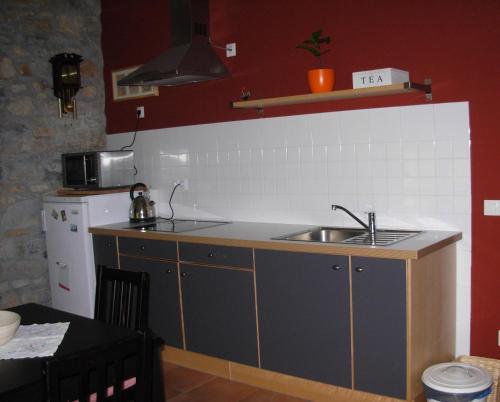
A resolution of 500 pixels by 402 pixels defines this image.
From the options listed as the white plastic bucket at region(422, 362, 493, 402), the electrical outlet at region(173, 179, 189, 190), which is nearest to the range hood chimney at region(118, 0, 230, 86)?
the electrical outlet at region(173, 179, 189, 190)

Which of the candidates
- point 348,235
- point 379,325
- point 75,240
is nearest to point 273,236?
point 348,235

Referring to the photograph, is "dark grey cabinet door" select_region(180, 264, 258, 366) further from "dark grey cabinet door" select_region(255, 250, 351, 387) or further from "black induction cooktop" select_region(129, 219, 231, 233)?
"black induction cooktop" select_region(129, 219, 231, 233)

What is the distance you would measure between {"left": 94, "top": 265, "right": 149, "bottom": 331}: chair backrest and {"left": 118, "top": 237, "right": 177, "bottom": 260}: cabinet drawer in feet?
3.23

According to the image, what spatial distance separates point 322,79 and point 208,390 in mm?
1929

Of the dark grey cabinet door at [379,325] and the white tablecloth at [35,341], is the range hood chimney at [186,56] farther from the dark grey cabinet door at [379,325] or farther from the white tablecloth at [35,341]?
the white tablecloth at [35,341]

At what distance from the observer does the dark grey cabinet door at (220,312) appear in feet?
10.6

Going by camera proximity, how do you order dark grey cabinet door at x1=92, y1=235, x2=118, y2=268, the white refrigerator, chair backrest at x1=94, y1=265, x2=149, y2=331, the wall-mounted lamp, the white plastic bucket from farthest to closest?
the wall-mounted lamp < the white refrigerator < dark grey cabinet door at x1=92, y1=235, x2=118, y2=268 < the white plastic bucket < chair backrest at x1=94, y1=265, x2=149, y2=331

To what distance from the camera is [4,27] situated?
4176 mm

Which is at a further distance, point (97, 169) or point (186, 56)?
point (97, 169)

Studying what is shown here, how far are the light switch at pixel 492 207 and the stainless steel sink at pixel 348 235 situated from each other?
38 cm

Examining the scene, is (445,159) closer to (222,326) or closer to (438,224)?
(438,224)

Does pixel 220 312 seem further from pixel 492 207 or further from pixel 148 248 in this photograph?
pixel 492 207

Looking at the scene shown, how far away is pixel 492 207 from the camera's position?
299 cm

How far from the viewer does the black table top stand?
1646 millimetres
